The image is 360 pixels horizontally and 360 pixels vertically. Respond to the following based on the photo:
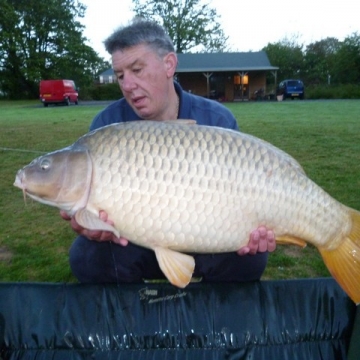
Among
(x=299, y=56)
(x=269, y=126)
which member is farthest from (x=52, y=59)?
(x=269, y=126)

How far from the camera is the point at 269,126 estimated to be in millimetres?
7531

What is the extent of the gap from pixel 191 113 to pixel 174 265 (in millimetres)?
596

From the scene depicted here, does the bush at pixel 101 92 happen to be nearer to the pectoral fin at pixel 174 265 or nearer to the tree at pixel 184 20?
the tree at pixel 184 20

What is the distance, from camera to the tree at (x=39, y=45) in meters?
24.3

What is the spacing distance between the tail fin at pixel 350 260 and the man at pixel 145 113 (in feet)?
0.84

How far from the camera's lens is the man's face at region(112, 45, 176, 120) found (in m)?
1.49

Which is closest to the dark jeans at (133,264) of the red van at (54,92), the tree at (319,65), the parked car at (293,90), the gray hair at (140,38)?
the gray hair at (140,38)

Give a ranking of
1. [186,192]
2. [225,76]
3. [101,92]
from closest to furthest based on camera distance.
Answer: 1. [186,192]
2. [225,76]
3. [101,92]

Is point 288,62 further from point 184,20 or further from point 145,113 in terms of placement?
point 145,113

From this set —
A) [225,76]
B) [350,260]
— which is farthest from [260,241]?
[225,76]

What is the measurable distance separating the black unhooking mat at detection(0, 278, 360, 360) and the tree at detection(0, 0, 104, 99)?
24.2 m

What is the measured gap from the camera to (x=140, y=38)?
149 centimetres

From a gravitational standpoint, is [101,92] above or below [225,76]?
below

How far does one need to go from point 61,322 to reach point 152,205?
22.6 inches
